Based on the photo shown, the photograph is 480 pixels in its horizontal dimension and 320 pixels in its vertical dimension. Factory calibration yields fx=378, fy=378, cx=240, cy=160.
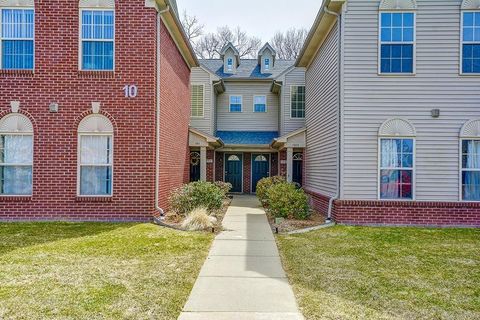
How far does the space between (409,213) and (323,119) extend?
13.7 feet

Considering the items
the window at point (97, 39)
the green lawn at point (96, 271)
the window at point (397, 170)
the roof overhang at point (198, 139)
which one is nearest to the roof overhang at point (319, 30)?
the window at point (397, 170)

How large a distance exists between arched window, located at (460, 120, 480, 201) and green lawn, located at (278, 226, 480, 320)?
128 cm

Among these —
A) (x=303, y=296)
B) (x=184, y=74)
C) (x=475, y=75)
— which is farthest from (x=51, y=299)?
(x=184, y=74)

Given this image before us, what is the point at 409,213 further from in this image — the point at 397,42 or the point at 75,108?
the point at 75,108

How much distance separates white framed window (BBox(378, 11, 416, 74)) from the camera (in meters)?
9.99

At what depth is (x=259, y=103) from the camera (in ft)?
69.6

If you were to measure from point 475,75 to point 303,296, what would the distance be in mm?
8406

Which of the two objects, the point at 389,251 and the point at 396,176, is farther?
the point at 396,176

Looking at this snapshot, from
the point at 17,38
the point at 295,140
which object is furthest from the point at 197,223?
the point at 295,140

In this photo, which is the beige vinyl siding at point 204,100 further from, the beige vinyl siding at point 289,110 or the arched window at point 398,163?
the arched window at point 398,163

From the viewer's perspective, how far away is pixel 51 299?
15.2ft

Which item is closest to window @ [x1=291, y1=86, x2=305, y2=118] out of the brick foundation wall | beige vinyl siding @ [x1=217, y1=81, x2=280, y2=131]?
beige vinyl siding @ [x1=217, y1=81, x2=280, y2=131]

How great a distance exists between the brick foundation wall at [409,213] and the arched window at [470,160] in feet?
1.09

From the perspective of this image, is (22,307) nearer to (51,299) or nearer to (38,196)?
(51,299)
